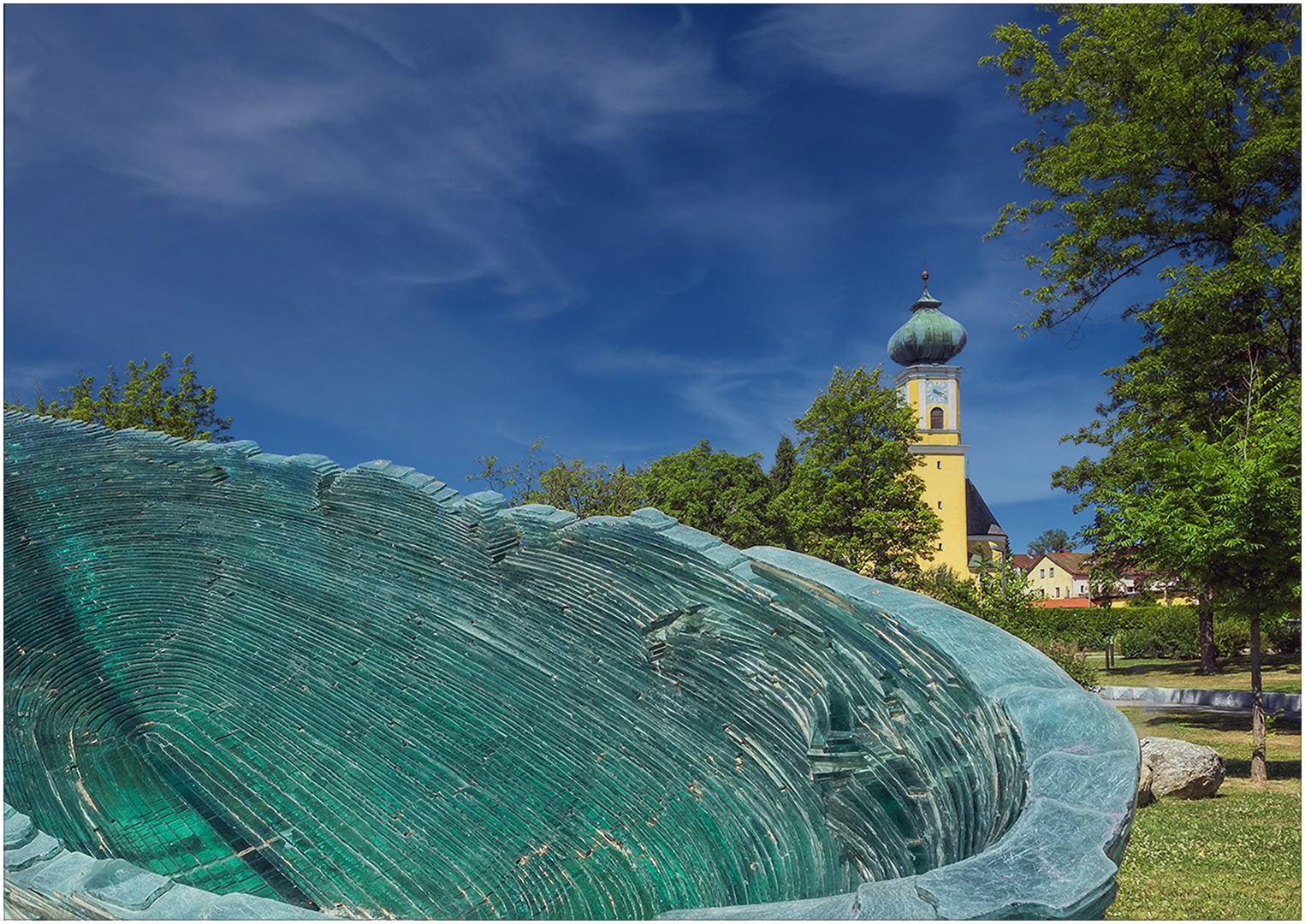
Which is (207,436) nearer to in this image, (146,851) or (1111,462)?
(146,851)

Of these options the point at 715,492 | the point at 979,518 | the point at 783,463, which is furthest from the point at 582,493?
the point at 979,518

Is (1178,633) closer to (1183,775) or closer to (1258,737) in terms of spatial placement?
(1258,737)

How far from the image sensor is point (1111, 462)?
15633 mm

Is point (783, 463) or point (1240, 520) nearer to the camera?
point (1240, 520)

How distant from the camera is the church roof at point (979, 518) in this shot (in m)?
47.8

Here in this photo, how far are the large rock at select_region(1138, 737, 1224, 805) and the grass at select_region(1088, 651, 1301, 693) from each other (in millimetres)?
10599

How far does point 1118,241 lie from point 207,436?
14.0 m

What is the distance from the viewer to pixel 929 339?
40.2m

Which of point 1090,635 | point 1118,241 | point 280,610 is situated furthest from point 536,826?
point 1090,635

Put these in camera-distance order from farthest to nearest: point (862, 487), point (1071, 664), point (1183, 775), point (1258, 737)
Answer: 1. point (862, 487)
2. point (1071, 664)
3. point (1258, 737)
4. point (1183, 775)

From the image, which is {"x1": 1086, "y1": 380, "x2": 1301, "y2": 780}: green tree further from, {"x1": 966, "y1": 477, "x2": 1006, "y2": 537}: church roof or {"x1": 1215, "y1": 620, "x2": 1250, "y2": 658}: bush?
{"x1": 966, "y1": 477, "x2": 1006, "y2": 537}: church roof

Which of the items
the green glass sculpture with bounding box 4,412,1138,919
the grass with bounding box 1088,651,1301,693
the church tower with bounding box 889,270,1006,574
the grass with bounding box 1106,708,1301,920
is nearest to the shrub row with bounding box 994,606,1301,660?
the grass with bounding box 1088,651,1301,693

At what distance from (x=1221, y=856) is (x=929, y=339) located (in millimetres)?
36368

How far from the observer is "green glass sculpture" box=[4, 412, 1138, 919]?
1.91 metres
